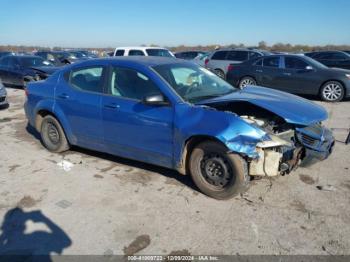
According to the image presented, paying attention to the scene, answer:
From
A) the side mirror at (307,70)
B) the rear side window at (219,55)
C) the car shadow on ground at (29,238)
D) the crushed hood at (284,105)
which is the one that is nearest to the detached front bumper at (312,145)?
the crushed hood at (284,105)

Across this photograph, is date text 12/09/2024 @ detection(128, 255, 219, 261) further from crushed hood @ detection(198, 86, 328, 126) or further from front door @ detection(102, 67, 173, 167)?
crushed hood @ detection(198, 86, 328, 126)

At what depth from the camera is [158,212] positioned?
401 centimetres

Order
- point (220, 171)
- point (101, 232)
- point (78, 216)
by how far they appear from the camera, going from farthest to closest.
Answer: point (220, 171)
point (78, 216)
point (101, 232)

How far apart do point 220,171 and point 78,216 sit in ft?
5.66

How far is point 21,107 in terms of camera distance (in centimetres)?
1088

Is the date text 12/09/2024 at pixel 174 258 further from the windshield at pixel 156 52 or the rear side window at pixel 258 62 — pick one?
the windshield at pixel 156 52

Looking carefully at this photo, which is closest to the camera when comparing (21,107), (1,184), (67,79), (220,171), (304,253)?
(304,253)

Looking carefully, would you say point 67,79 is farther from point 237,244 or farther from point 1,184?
point 237,244

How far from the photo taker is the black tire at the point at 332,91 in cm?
1130

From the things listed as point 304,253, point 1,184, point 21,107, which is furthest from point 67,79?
point 21,107

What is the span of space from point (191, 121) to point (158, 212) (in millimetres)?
1125

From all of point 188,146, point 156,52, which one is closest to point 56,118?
point 188,146

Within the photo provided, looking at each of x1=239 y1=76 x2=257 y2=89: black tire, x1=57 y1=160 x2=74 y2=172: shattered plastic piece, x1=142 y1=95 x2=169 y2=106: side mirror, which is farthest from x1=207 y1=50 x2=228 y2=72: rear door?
x1=142 y1=95 x2=169 y2=106: side mirror

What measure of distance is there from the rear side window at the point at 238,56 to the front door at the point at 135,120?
37.3ft
